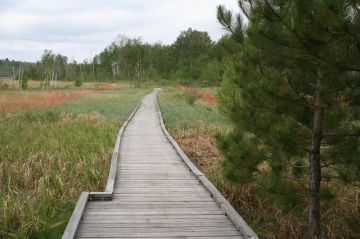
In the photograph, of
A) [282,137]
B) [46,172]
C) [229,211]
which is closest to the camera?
[282,137]

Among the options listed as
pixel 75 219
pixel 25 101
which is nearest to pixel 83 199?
pixel 75 219

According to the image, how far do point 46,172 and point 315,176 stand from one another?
4904 mm

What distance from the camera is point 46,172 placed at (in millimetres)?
7719

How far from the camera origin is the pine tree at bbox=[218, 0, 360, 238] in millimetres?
3746

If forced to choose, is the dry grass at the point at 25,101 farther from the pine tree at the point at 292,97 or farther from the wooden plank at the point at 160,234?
the pine tree at the point at 292,97

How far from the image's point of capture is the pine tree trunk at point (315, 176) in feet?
15.6

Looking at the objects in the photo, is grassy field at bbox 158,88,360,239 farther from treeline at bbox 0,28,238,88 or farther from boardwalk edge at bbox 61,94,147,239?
treeline at bbox 0,28,238,88

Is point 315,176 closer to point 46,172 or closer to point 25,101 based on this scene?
point 46,172

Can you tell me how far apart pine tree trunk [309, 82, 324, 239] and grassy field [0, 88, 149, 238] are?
3073 mm

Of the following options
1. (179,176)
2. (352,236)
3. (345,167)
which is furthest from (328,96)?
(179,176)

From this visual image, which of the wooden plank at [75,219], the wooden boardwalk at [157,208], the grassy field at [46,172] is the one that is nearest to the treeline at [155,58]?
the grassy field at [46,172]

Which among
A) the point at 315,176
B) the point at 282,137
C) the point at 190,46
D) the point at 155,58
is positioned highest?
the point at 190,46

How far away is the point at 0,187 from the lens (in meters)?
7.22

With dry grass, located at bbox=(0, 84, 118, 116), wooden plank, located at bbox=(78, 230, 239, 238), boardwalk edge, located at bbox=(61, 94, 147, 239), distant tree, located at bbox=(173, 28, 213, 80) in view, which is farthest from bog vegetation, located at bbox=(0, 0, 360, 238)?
distant tree, located at bbox=(173, 28, 213, 80)
